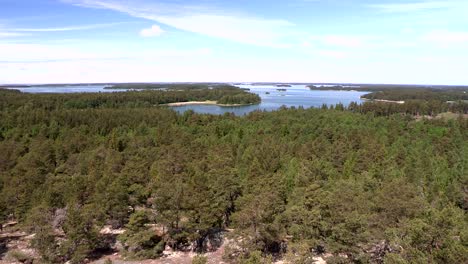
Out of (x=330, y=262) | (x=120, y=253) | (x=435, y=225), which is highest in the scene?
(x=435, y=225)

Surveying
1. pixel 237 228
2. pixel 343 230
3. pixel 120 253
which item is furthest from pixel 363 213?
pixel 120 253

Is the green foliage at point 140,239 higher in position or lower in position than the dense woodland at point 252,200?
lower

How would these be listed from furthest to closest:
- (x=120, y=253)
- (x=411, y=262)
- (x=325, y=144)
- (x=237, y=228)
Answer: (x=325, y=144) → (x=120, y=253) → (x=237, y=228) → (x=411, y=262)

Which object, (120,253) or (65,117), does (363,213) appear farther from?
(65,117)

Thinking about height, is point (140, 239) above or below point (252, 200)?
below

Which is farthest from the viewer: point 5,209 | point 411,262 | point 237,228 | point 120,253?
point 5,209

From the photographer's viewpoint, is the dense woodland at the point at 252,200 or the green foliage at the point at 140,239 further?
the green foliage at the point at 140,239

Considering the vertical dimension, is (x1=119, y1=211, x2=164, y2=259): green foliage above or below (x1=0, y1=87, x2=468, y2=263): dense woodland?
below

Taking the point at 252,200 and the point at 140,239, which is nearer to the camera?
the point at 252,200

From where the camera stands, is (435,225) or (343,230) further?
(343,230)

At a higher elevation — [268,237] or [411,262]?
[411,262]

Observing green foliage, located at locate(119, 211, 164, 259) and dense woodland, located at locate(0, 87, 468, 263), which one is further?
green foliage, located at locate(119, 211, 164, 259)
